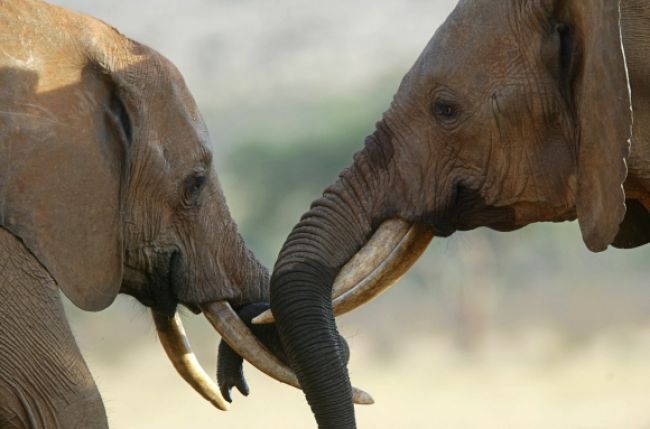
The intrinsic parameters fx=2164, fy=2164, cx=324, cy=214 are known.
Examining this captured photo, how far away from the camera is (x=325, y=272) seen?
6.16m

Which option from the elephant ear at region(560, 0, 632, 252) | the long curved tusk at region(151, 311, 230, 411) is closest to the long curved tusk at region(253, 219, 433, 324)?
the elephant ear at region(560, 0, 632, 252)

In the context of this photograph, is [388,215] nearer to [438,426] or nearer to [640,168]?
[640,168]

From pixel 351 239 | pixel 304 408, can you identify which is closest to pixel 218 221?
pixel 351 239

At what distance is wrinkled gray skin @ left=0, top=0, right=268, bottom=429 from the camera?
5969mm

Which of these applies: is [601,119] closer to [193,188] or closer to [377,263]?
[377,263]

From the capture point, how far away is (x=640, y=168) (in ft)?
19.2

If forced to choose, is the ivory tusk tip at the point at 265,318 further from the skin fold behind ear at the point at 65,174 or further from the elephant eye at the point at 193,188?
the elephant eye at the point at 193,188

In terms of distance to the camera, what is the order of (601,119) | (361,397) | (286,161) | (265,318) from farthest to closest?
(286,161), (361,397), (265,318), (601,119)

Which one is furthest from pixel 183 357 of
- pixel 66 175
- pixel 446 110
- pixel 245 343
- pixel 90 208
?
pixel 446 110

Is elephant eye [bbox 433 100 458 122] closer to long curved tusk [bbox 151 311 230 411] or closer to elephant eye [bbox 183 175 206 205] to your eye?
elephant eye [bbox 183 175 206 205]

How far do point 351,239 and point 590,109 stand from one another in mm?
830

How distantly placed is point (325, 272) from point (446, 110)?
1.88 ft

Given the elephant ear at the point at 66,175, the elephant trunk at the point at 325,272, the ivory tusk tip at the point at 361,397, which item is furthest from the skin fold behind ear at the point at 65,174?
the ivory tusk tip at the point at 361,397

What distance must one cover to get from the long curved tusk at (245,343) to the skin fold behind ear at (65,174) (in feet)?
1.75
